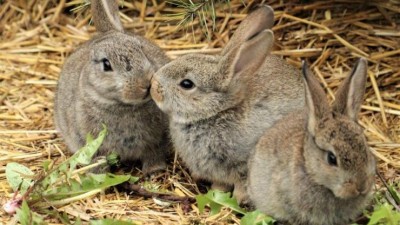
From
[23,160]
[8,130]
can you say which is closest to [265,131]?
[23,160]

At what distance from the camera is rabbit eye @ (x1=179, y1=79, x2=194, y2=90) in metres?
4.89

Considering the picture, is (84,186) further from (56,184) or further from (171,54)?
(171,54)

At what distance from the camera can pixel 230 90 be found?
4875mm

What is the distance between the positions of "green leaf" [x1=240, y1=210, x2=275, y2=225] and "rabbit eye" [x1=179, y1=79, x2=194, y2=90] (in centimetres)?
86

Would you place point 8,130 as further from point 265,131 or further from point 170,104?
point 265,131

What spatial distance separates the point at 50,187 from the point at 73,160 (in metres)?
0.21

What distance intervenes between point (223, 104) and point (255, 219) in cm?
75

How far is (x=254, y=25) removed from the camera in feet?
16.5

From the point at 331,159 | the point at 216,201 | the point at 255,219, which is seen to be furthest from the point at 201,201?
the point at 331,159

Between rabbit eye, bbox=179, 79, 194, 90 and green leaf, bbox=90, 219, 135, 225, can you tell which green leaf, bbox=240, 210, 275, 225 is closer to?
green leaf, bbox=90, 219, 135, 225

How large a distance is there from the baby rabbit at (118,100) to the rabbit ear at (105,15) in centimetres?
1

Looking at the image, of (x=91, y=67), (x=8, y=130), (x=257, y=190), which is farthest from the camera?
(x=8, y=130)

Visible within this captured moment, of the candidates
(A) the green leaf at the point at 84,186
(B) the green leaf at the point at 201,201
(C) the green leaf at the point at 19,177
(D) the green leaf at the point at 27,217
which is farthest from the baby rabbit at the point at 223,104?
(D) the green leaf at the point at 27,217

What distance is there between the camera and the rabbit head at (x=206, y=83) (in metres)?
→ 4.85
